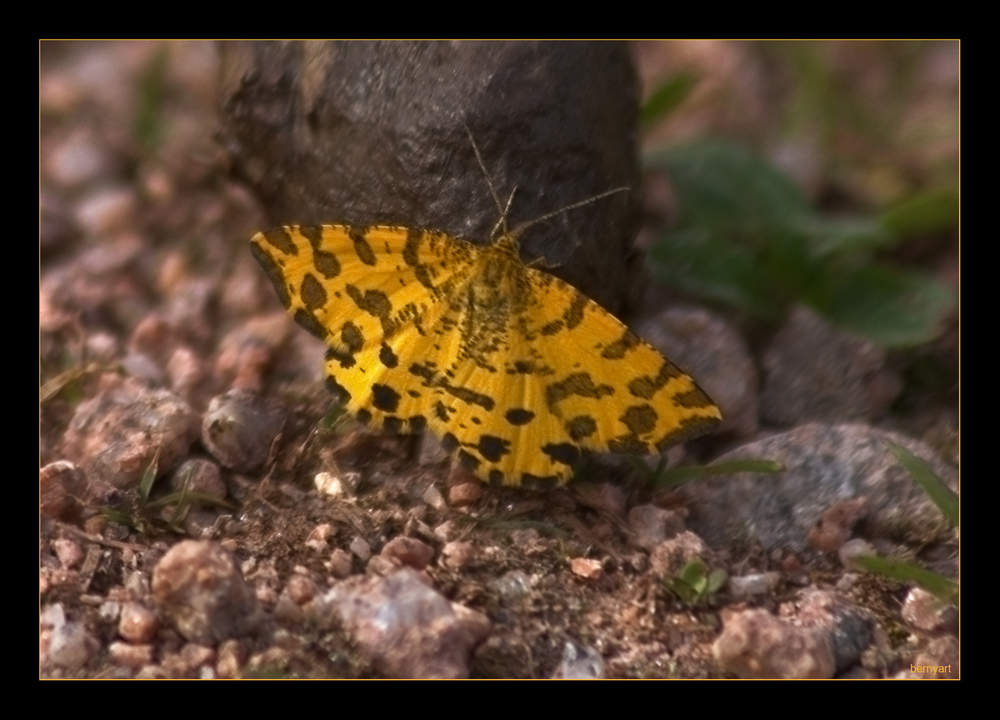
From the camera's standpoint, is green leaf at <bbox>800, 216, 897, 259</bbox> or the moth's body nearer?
the moth's body

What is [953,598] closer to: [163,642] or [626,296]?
[626,296]

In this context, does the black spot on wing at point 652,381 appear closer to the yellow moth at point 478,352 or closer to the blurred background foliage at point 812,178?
the yellow moth at point 478,352

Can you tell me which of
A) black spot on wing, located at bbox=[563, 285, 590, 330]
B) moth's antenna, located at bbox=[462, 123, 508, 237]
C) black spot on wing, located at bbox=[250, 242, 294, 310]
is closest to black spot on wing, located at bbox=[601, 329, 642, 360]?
black spot on wing, located at bbox=[563, 285, 590, 330]

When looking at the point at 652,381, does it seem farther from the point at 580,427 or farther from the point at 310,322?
the point at 310,322

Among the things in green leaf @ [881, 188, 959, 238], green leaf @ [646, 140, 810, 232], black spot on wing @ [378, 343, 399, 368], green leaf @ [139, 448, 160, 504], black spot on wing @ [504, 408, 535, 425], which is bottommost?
green leaf @ [139, 448, 160, 504]

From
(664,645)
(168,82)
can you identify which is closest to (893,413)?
(664,645)

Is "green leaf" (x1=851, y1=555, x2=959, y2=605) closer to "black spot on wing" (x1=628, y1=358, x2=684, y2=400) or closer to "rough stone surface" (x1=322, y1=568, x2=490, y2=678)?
"black spot on wing" (x1=628, y1=358, x2=684, y2=400)

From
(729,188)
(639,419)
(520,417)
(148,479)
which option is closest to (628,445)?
(639,419)

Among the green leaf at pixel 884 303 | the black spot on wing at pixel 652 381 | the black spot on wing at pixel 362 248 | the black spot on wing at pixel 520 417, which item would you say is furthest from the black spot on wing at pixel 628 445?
the green leaf at pixel 884 303

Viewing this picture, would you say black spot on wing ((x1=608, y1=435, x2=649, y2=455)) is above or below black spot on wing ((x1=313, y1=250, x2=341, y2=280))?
below

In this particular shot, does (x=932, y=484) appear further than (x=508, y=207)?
No
